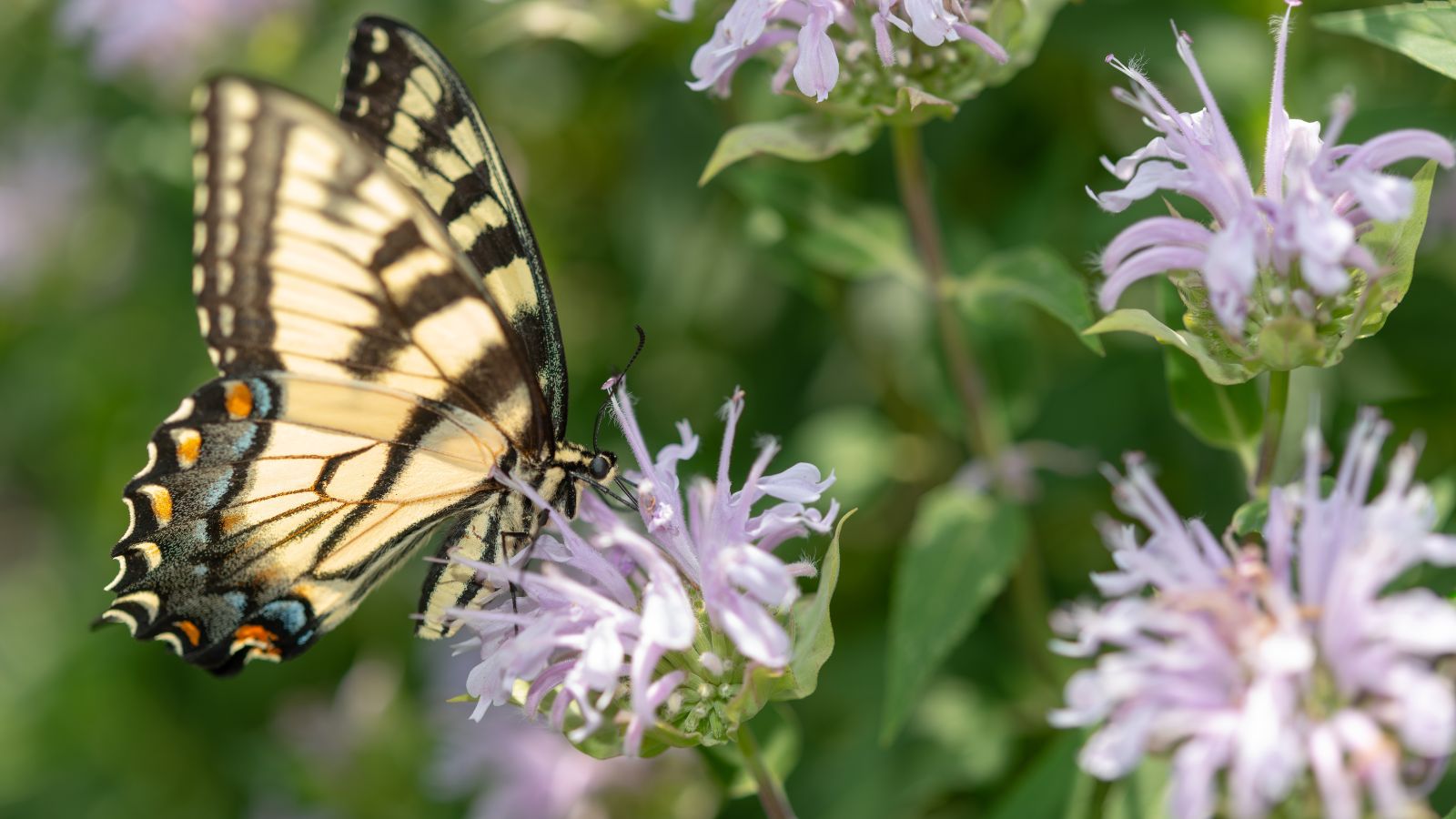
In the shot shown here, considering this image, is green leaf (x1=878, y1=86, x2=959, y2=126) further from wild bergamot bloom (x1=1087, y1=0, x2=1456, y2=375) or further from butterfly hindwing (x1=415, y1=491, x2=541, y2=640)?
butterfly hindwing (x1=415, y1=491, x2=541, y2=640)

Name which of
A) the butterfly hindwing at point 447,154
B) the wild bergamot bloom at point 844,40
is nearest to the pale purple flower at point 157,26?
the butterfly hindwing at point 447,154

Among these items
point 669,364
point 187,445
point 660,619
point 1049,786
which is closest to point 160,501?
point 187,445

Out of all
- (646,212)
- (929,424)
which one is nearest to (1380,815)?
(929,424)

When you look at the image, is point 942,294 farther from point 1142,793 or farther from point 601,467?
point 1142,793

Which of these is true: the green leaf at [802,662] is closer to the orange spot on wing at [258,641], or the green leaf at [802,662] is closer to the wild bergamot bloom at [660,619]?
the wild bergamot bloom at [660,619]

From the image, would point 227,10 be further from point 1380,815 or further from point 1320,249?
point 1380,815

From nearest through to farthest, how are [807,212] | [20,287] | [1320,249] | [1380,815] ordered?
[1380,815], [1320,249], [807,212], [20,287]
